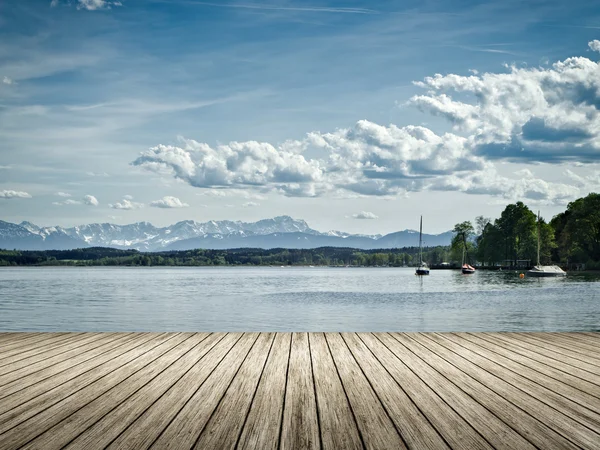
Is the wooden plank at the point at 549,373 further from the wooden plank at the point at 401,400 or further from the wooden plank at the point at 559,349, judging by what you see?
the wooden plank at the point at 401,400

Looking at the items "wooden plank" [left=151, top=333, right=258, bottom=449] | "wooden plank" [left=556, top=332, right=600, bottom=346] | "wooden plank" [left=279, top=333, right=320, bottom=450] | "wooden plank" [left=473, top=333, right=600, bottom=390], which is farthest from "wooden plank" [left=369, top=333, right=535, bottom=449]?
"wooden plank" [left=556, top=332, right=600, bottom=346]

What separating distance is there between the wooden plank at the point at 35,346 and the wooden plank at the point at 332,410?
3.69 m

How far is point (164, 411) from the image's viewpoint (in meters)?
4.61

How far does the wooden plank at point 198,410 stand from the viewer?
3869 mm

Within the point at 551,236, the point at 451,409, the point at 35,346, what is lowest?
the point at 35,346

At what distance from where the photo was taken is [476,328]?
69.9 ft

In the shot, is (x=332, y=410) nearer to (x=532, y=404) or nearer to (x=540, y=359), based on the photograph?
(x=532, y=404)

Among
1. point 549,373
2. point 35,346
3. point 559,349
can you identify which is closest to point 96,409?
point 35,346

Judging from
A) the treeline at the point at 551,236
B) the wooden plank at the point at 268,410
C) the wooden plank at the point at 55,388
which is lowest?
the wooden plank at the point at 55,388

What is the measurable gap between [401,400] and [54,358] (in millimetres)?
4468

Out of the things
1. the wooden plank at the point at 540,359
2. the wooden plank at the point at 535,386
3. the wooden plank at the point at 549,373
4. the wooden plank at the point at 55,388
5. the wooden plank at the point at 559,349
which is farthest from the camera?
the wooden plank at the point at 559,349

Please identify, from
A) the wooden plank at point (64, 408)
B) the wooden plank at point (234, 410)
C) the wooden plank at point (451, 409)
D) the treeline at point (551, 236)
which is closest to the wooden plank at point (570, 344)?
the wooden plank at point (451, 409)

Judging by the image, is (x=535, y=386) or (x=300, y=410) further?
(x=535, y=386)

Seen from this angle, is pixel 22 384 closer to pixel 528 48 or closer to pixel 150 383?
pixel 150 383
